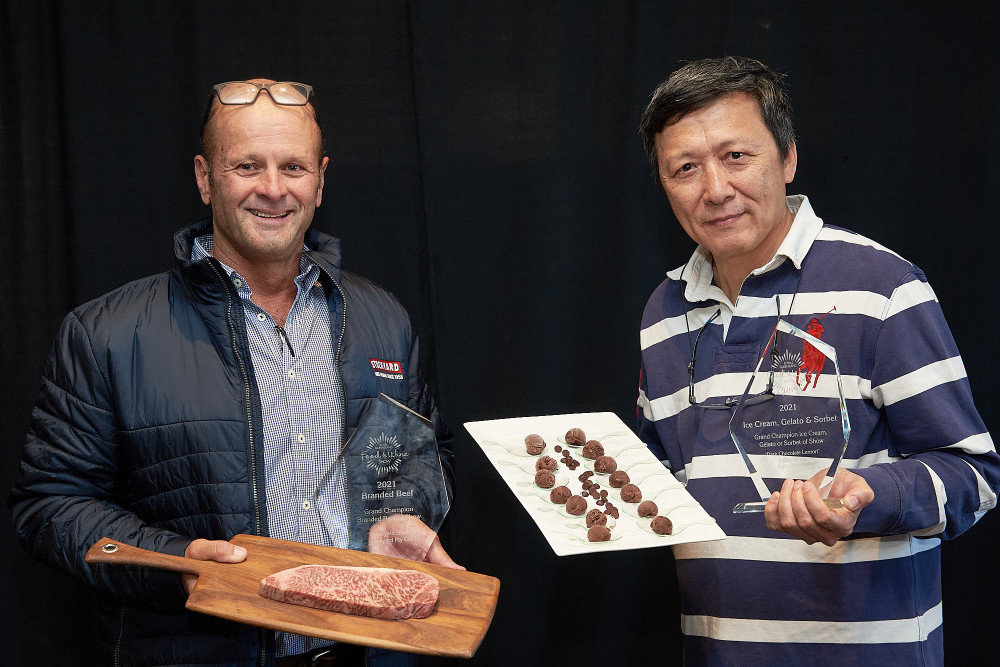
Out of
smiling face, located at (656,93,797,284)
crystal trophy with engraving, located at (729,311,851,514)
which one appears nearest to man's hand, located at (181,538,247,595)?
crystal trophy with engraving, located at (729,311,851,514)

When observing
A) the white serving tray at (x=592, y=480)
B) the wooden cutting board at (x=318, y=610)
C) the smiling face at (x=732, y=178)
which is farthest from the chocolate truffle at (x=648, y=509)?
the smiling face at (x=732, y=178)

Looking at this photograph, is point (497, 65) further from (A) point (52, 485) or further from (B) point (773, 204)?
(A) point (52, 485)

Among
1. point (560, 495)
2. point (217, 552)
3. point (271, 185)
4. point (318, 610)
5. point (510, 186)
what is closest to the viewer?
point (318, 610)

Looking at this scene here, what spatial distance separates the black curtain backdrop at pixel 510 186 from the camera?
2895mm

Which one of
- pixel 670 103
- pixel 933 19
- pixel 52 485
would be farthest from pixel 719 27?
pixel 52 485

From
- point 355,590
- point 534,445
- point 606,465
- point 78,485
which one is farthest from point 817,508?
point 78,485

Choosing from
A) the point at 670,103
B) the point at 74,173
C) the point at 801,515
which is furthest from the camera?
the point at 74,173

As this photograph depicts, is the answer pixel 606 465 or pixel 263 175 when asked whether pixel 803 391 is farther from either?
pixel 263 175

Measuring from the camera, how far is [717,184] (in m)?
2.00

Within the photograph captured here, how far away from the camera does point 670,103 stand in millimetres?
Result: 2055

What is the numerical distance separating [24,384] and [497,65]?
6.55 ft

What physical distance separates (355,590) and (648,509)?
65 centimetres

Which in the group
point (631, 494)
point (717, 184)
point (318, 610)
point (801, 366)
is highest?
point (717, 184)

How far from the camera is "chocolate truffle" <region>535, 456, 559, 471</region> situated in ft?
6.67
